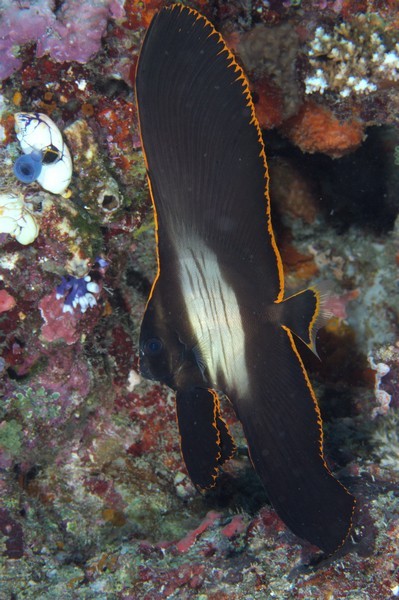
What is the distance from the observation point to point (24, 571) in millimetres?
2844

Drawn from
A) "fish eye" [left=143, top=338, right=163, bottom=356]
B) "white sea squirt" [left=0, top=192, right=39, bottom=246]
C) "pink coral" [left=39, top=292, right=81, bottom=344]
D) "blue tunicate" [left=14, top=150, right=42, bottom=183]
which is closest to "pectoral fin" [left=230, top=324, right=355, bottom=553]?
"fish eye" [left=143, top=338, right=163, bottom=356]

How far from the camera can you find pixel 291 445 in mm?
2176

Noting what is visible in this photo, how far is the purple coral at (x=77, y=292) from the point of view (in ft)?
9.59

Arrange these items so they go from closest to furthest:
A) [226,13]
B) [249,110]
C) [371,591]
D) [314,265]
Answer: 1. [371,591]
2. [249,110]
3. [226,13]
4. [314,265]

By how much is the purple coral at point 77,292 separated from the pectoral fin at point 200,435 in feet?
3.61

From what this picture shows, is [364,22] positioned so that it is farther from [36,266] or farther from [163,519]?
[163,519]

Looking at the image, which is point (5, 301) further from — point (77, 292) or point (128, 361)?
point (128, 361)

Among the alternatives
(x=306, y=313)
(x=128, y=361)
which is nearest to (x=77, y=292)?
(x=128, y=361)

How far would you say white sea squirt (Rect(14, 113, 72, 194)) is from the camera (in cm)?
261

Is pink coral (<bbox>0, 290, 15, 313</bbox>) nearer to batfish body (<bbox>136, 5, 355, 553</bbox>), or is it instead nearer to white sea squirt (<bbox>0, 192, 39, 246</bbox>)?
white sea squirt (<bbox>0, 192, 39, 246</bbox>)

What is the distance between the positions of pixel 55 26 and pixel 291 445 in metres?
2.67

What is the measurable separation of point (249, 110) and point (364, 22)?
3.82 feet

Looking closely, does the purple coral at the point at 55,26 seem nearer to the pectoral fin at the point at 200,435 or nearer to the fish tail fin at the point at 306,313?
the fish tail fin at the point at 306,313

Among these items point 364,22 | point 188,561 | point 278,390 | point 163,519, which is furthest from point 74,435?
point 364,22
